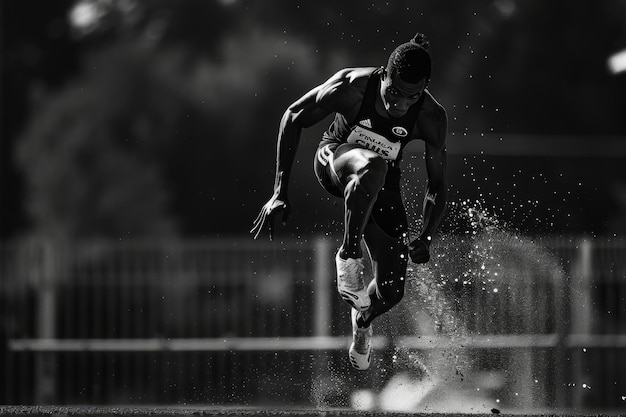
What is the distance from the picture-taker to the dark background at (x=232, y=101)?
31453 mm

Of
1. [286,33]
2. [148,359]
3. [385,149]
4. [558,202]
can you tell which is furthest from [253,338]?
[286,33]

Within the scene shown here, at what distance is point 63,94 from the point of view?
35.1 meters

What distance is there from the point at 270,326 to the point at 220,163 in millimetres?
17061

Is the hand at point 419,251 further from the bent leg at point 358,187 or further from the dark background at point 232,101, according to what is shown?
the dark background at point 232,101

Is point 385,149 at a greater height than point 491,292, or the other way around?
point 385,149

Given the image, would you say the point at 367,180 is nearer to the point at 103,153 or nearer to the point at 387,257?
the point at 387,257

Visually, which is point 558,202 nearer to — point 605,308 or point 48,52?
point 605,308

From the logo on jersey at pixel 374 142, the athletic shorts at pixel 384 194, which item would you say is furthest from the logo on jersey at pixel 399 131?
the athletic shorts at pixel 384 194

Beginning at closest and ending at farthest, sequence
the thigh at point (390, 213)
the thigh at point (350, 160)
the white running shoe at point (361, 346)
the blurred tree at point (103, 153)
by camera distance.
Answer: the thigh at point (350, 160)
the thigh at point (390, 213)
the white running shoe at point (361, 346)
the blurred tree at point (103, 153)

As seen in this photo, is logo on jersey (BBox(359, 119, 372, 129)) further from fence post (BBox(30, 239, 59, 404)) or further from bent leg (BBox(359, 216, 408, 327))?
fence post (BBox(30, 239, 59, 404))

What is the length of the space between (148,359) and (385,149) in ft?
27.7

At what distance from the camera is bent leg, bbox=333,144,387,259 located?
919 cm

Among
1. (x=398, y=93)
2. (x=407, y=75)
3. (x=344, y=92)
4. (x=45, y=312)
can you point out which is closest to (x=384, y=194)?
(x=344, y=92)

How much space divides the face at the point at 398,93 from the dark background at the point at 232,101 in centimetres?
2001
